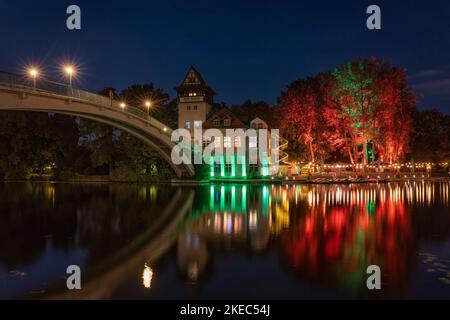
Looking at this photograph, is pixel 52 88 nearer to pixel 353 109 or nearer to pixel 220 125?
pixel 220 125

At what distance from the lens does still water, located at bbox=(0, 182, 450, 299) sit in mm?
6188

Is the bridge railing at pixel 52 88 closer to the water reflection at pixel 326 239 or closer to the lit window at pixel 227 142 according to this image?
the water reflection at pixel 326 239

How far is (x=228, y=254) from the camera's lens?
860 cm

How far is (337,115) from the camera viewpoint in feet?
135

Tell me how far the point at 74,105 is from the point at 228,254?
1900 cm

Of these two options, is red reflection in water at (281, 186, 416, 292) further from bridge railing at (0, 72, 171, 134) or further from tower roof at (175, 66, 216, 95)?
tower roof at (175, 66, 216, 95)

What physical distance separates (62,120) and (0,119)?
18.0 metres

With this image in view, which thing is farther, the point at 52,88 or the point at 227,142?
the point at 227,142

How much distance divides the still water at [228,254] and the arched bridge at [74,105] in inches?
285

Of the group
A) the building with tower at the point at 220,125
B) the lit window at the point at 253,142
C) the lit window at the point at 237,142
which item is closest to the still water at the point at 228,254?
the building with tower at the point at 220,125

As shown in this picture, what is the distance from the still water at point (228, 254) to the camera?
619 centimetres

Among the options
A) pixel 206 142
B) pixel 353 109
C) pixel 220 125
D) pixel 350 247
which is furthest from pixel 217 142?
pixel 350 247

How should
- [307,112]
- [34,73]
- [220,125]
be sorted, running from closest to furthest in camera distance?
[34,73] < [307,112] < [220,125]
